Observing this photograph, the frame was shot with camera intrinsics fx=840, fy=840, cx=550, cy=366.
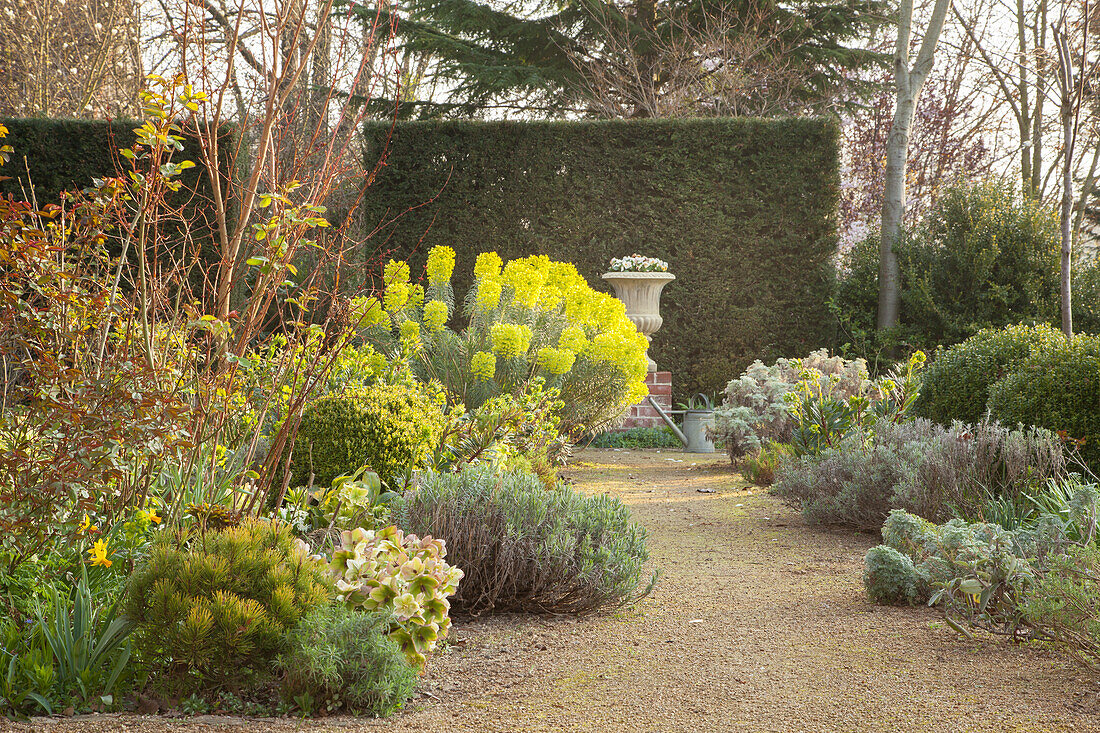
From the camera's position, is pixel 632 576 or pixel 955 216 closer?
pixel 632 576

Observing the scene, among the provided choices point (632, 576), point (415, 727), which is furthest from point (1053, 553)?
point (415, 727)

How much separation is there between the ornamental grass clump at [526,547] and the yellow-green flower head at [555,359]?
2.51 metres

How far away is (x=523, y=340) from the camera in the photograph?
17.8 feet

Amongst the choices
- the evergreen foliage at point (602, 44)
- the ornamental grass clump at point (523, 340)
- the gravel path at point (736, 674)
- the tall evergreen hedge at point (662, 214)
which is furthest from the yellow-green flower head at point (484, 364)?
the evergreen foliage at point (602, 44)

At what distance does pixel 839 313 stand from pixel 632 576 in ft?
23.9

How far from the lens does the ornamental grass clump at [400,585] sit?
224 cm

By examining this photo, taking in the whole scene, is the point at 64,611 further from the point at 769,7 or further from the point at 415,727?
the point at 769,7

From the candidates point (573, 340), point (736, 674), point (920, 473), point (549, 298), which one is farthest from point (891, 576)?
point (549, 298)

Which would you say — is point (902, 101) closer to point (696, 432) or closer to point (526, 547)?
point (696, 432)

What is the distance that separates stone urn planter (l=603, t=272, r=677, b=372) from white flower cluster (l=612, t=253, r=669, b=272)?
0.08 meters

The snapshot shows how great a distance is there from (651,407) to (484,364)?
398cm

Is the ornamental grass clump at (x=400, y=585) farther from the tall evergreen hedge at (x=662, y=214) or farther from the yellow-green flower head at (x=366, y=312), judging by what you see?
the tall evergreen hedge at (x=662, y=214)

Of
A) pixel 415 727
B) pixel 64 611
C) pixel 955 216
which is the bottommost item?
pixel 415 727

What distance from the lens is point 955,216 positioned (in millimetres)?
9055
